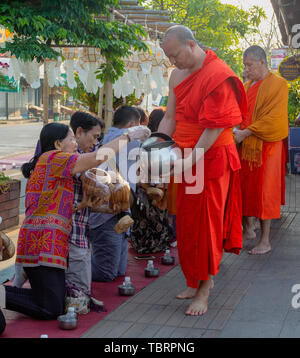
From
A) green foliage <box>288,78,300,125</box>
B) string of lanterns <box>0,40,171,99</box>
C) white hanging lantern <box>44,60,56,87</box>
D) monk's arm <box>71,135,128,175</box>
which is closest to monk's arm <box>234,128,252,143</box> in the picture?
monk's arm <box>71,135,128,175</box>

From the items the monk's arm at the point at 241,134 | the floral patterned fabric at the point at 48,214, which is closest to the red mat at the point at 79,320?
the floral patterned fabric at the point at 48,214

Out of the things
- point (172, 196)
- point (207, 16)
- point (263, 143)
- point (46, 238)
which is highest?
point (207, 16)

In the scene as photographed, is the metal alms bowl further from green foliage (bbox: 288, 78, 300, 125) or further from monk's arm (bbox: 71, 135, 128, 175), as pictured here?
green foliage (bbox: 288, 78, 300, 125)

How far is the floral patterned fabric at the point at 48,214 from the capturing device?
12.1 ft

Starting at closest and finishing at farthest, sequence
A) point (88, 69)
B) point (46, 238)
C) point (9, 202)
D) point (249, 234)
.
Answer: point (46, 238) < point (249, 234) < point (9, 202) < point (88, 69)

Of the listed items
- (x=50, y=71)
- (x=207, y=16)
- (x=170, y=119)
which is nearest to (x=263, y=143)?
(x=170, y=119)

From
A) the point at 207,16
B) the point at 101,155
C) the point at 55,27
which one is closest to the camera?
the point at 101,155

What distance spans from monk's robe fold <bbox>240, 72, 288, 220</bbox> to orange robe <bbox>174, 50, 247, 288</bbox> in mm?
1635

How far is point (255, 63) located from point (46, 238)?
2.89 meters

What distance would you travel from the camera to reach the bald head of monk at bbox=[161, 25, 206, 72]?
3777 mm

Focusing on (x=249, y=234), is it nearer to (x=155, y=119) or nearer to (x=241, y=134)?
(x=241, y=134)

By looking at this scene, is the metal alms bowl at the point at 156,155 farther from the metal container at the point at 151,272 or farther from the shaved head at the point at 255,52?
the shaved head at the point at 255,52

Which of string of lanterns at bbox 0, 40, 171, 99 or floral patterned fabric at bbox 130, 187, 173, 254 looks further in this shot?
string of lanterns at bbox 0, 40, 171, 99

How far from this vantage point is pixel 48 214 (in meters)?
3.73
